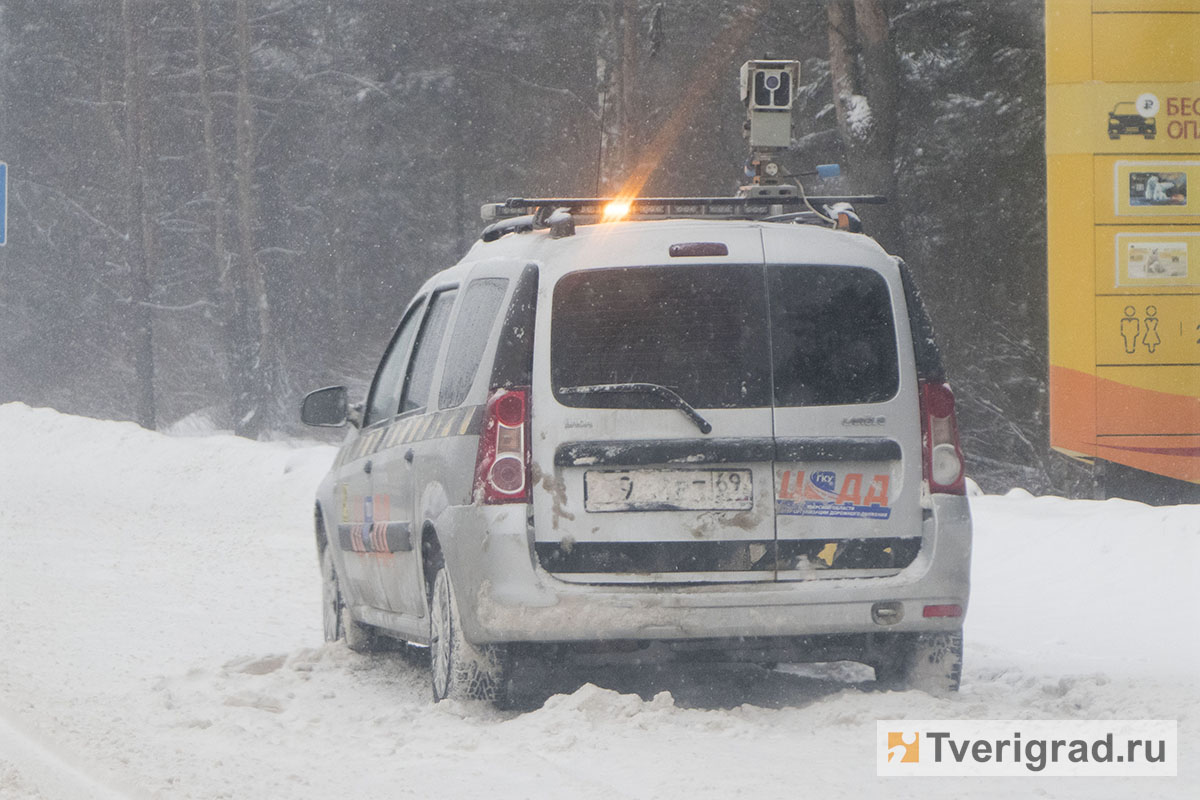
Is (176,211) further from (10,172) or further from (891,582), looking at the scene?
(891,582)

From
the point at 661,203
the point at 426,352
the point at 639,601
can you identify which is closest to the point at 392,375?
the point at 426,352

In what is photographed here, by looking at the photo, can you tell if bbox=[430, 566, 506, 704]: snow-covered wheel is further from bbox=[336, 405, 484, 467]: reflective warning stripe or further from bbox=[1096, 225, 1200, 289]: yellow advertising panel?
bbox=[1096, 225, 1200, 289]: yellow advertising panel

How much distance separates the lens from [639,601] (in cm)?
620

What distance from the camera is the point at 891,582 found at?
6.39 metres

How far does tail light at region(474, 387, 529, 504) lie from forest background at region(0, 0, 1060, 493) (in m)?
12.5

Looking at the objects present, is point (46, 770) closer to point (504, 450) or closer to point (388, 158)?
point (504, 450)

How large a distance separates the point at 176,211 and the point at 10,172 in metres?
7.11

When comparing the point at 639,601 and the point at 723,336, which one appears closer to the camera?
the point at 639,601

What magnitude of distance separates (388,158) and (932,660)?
33927 millimetres

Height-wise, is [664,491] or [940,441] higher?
[940,441]

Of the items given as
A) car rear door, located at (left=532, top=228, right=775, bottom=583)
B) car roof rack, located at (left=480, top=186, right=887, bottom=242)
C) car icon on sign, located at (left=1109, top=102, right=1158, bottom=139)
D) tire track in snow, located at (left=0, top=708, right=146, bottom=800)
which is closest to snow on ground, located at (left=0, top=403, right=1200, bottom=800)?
tire track in snow, located at (left=0, top=708, right=146, bottom=800)

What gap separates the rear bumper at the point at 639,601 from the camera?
6.21 meters

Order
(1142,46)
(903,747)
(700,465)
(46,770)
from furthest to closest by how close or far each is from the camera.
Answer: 1. (1142,46)
2. (700,465)
3. (46,770)
4. (903,747)

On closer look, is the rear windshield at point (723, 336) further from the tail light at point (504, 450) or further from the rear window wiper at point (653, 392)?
the tail light at point (504, 450)
